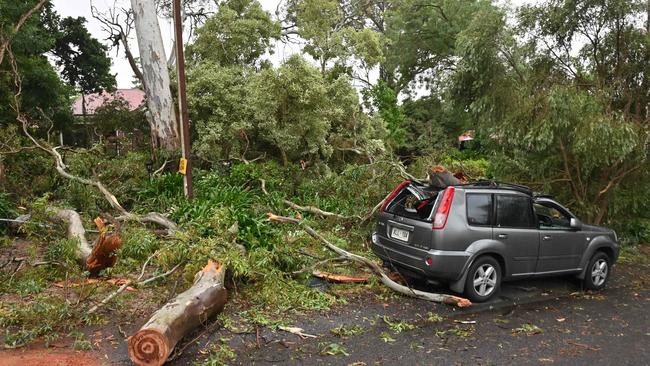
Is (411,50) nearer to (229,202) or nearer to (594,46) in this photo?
(594,46)

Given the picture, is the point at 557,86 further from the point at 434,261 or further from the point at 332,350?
the point at 332,350

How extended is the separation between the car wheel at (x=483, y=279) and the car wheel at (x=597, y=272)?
1.81 meters

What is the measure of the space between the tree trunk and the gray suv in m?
9.00

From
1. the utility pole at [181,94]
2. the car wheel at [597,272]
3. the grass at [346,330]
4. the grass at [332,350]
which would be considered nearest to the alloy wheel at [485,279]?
the grass at [346,330]

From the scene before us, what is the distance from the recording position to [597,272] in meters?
6.88

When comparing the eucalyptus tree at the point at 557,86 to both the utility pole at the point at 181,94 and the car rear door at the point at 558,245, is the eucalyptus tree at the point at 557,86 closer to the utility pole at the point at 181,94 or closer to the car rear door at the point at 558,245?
the car rear door at the point at 558,245

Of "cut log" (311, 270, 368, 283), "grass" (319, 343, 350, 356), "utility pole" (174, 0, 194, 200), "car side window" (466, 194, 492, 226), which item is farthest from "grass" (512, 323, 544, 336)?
"utility pole" (174, 0, 194, 200)

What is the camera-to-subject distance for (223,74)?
1301cm

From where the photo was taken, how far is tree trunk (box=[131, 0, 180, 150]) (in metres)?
13.3

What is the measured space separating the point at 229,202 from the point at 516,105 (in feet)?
18.9

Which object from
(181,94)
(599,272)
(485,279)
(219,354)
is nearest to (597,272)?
(599,272)

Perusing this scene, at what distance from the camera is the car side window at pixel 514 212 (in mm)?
6000

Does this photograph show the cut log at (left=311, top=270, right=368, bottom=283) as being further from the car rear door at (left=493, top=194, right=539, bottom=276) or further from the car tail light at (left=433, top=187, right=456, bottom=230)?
the car rear door at (left=493, top=194, right=539, bottom=276)

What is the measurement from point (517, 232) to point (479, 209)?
0.66 metres
